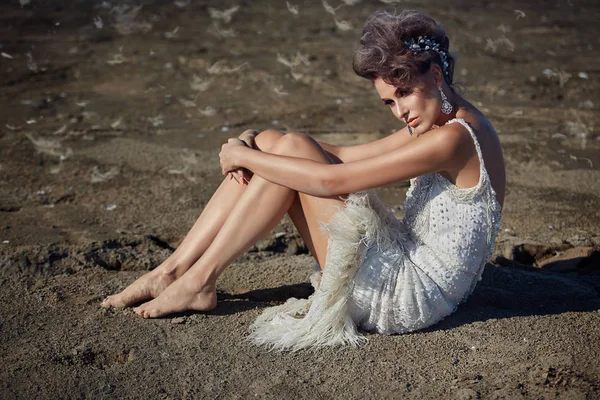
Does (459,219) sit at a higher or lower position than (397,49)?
lower

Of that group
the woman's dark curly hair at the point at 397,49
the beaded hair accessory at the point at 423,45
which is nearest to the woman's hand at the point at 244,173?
the woman's dark curly hair at the point at 397,49

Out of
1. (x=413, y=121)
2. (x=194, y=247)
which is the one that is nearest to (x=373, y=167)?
(x=413, y=121)

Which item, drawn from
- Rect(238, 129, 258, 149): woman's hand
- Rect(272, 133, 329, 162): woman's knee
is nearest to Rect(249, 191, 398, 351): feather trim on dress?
Rect(272, 133, 329, 162): woman's knee

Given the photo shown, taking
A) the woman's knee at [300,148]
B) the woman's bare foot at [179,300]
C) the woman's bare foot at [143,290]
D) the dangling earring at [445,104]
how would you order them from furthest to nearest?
the woman's bare foot at [143,290]
the woman's bare foot at [179,300]
the woman's knee at [300,148]
the dangling earring at [445,104]

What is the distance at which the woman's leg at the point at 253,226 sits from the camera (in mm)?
3145

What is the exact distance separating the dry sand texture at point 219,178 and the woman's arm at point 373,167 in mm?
657

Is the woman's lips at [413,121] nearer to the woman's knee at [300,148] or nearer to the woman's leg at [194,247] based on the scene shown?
the woman's knee at [300,148]

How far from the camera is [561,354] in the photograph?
3018 millimetres

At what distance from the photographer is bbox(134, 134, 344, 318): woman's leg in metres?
3.14

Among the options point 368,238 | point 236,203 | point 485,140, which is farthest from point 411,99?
point 236,203

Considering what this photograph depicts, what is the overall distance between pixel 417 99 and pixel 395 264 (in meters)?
0.65

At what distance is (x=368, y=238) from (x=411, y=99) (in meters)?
0.57

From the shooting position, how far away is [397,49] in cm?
291

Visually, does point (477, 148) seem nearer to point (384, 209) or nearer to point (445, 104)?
point (445, 104)
